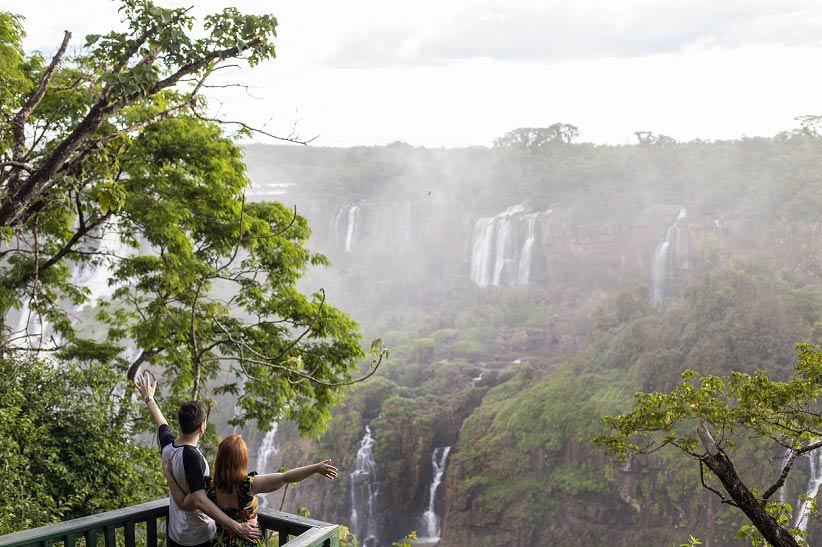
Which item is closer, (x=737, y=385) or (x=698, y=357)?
(x=737, y=385)

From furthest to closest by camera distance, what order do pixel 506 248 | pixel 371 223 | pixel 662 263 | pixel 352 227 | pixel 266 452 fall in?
1. pixel 371 223
2. pixel 352 227
3. pixel 506 248
4. pixel 662 263
5. pixel 266 452

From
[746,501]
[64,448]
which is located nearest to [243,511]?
[746,501]

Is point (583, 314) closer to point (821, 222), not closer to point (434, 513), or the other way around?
point (821, 222)

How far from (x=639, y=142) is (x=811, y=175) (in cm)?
1855

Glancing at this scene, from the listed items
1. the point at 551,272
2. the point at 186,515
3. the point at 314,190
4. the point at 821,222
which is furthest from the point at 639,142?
the point at 186,515

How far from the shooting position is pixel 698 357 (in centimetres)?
2622

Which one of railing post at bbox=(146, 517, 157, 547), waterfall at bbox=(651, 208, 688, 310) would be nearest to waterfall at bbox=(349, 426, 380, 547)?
waterfall at bbox=(651, 208, 688, 310)

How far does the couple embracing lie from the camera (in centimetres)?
307

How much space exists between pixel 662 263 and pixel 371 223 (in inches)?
1178

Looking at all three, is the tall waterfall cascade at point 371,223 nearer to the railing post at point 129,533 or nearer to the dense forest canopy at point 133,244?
the dense forest canopy at point 133,244

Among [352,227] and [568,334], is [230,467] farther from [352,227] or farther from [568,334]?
[352,227]

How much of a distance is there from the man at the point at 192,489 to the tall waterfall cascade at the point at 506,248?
45.3 meters

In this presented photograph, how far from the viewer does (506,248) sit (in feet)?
163

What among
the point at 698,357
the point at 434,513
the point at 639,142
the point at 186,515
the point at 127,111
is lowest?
the point at 434,513
